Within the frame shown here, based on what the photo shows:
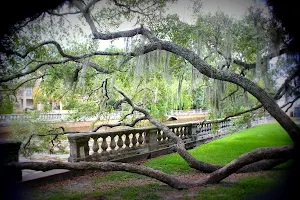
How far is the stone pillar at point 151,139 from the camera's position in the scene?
6.52 m

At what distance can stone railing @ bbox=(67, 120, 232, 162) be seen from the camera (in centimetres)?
475

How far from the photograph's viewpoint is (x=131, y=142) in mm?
6672

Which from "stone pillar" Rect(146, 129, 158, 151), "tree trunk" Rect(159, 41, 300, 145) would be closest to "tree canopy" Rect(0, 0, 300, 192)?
"tree trunk" Rect(159, 41, 300, 145)

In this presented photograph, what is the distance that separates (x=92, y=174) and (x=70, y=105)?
3.41 m

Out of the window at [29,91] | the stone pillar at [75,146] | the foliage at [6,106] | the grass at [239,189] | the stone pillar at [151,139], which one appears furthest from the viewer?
the stone pillar at [151,139]

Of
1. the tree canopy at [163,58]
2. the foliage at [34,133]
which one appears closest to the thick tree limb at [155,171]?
the tree canopy at [163,58]

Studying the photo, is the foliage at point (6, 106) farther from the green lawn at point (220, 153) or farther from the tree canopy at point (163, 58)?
the green lawn at point (220, 153)

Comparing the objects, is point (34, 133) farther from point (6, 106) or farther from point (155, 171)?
point (155, 171)

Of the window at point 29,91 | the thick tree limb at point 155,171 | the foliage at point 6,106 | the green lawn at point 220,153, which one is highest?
the window at point 29,91

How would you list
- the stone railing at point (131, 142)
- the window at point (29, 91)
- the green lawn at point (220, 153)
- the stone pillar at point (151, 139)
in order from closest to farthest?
the stone railing at point (131, 142)
the green lawn at point (220, 153)
the window at point (29, 91)
the stone pillar at point (151, 139)

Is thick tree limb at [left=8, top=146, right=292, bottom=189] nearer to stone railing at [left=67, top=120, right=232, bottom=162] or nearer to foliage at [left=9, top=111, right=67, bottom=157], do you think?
stone railing at [left=67, top=120, right=232, bottom=162]

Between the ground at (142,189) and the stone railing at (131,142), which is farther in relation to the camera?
the stone railing at (131,142)

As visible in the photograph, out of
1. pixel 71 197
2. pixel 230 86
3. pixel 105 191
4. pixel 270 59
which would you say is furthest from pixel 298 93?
pixel 230 86

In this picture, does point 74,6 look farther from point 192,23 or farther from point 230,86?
point 230,86
